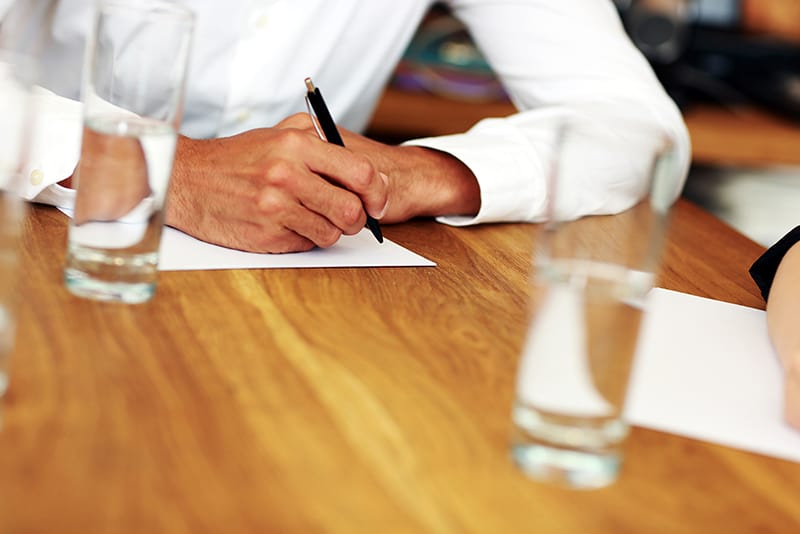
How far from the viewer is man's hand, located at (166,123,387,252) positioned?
0.94 meters

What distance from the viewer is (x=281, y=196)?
0.95 metres

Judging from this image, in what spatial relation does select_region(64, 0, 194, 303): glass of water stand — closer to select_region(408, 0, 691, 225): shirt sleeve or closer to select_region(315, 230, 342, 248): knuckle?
select_region(315, 230, 342, 248): knuckle

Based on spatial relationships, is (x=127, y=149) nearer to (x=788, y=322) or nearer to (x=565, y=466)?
(x=565, y=466)

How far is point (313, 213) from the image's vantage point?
0.95 meters

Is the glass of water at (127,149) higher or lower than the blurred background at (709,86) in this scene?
higher

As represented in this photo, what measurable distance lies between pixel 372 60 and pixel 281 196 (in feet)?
2.15

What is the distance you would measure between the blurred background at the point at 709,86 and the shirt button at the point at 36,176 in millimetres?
1326

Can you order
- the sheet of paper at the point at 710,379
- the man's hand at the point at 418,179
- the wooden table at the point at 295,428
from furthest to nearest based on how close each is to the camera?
the man's hand at the point at 418,179 < the sheet of paper at the point at 710,379 < the wooden table at the point at 295,428

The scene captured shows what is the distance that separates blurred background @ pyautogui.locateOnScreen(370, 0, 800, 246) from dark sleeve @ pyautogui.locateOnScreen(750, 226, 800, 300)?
4.15ft

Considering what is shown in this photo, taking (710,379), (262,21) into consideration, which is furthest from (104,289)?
(262,21)

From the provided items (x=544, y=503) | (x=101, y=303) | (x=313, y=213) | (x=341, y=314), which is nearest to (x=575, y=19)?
(x=313, y=213)

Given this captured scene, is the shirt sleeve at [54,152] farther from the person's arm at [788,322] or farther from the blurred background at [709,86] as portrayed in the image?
the blurred background at [709,86]

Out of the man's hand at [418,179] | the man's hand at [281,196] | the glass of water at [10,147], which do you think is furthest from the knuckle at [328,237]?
the glass of water at [10,147]

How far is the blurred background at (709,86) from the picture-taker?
2336mm
